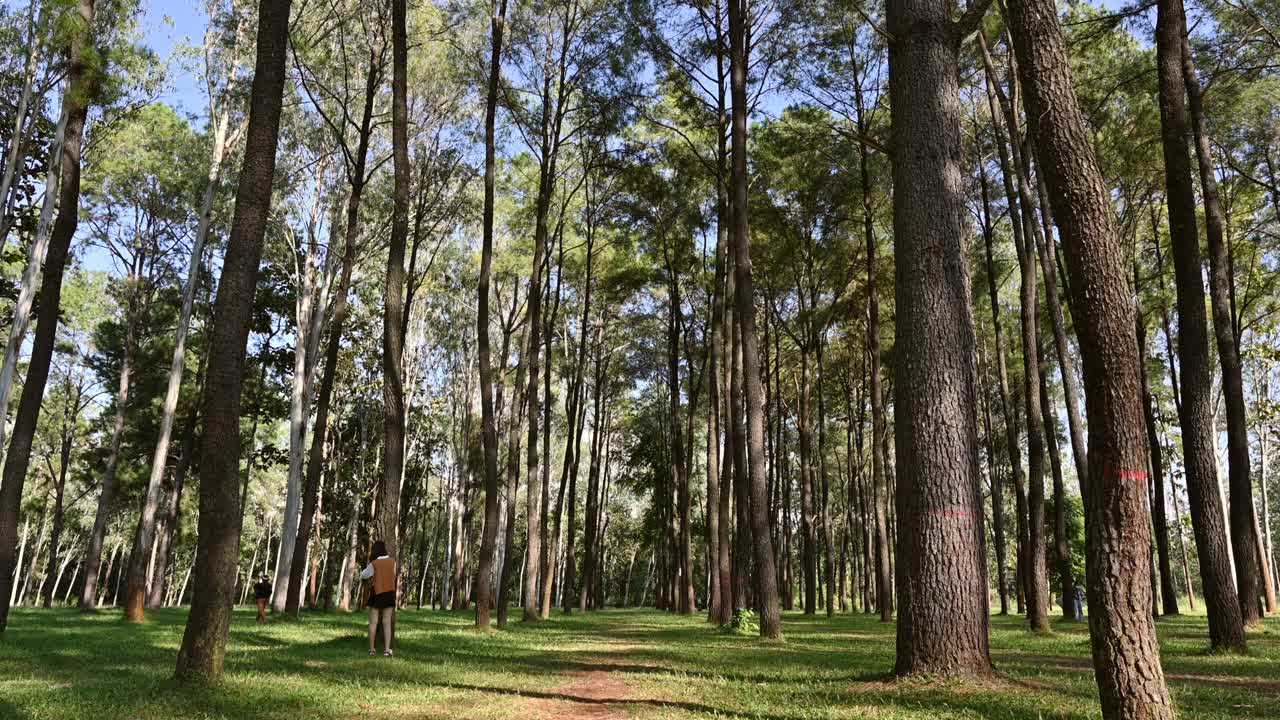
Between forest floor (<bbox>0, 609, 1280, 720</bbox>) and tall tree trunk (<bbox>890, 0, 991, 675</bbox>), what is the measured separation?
0.54m

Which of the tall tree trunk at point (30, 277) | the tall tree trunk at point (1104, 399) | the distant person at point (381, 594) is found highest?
the tall tree trunk at point (30, 277)

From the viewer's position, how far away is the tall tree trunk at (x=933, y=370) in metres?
6.50

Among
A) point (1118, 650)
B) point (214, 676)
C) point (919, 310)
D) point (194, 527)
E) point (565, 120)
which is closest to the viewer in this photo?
point (1118, 650)

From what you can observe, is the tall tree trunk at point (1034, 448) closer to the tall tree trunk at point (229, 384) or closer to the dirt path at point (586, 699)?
the dirt path at point (586, 699)

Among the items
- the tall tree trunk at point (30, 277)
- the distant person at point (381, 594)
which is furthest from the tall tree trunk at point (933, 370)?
the tall tree trunk at point (30, 277)

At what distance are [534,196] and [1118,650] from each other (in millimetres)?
23673

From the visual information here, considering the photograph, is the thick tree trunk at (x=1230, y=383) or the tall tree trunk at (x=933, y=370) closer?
the tall tree trunk at (x=933, y=370)

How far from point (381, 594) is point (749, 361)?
7.56m

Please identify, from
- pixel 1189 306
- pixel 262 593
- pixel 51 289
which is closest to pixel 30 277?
pixel 51 289

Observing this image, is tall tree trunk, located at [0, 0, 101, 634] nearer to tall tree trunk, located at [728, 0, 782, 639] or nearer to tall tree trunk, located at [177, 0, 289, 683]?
tall tree trunk, located at [177, 0, 289, 683]

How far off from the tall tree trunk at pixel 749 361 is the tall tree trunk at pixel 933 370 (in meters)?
6.33

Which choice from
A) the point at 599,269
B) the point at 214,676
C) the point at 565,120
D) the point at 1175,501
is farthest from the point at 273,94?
the point at 1175,501

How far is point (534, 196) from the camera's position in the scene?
84.8ft

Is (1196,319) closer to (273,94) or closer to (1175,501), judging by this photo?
(273,94)
